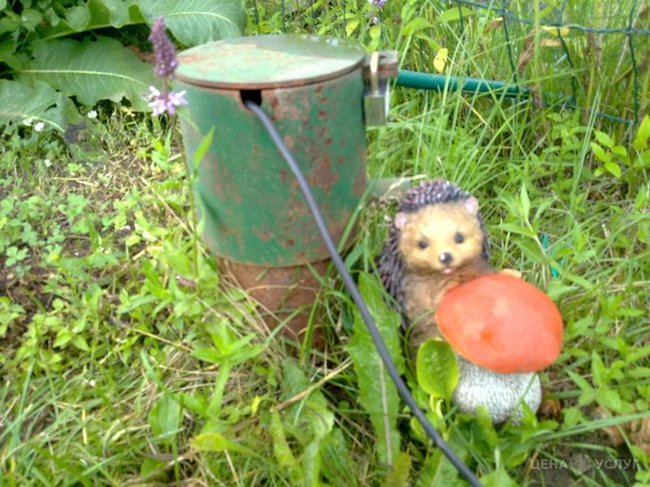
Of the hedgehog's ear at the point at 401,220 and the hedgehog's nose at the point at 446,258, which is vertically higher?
the hedgehog's ear at the point at 401,220

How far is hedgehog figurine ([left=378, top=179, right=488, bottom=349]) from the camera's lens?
1.66 m

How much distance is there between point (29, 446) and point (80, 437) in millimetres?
118

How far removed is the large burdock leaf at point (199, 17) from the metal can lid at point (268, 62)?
1194mm

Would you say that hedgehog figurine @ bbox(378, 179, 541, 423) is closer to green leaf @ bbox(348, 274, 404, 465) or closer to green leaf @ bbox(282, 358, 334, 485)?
green leaf @ bbox(348, 274, 404, 465)

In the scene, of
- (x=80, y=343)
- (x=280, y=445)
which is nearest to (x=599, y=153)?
(x=280, y=445)

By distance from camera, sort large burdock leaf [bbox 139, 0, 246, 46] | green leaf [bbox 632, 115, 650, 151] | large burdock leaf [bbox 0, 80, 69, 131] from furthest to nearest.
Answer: large burdock leaf [bbox 139, 0, 246, 46] < large burdock leaf [bbox 0, 80, 69, 131] < green leaf [bbox 632, 115, 650, 151]

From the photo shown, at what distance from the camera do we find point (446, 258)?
5.35ft

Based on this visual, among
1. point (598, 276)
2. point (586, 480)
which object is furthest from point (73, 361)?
point (598, 276)

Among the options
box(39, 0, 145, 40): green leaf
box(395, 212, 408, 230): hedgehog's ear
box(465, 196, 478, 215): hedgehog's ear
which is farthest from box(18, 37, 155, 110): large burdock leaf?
box(465, 196, 478, 215): hedgehog's ear

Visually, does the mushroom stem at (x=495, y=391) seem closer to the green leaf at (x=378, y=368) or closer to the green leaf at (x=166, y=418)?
the green leaf at (x=378, y=368)

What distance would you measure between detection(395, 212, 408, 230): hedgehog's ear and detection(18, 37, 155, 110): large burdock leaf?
1693mm

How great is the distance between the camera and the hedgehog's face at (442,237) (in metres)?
1.65

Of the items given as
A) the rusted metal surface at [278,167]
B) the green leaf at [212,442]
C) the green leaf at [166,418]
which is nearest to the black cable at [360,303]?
the rusted metal surface at [278,167]

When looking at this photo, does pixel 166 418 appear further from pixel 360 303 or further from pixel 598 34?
pixel 598 34
